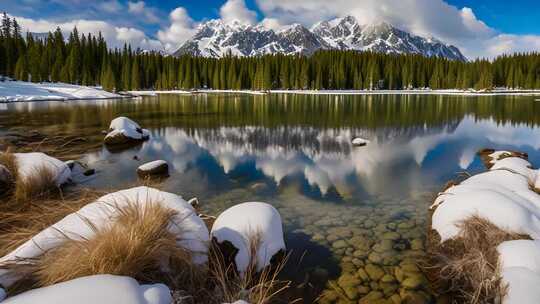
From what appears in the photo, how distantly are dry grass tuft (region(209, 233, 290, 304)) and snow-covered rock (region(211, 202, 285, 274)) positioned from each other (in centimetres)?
8

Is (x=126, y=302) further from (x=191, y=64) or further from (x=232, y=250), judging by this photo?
(x=191, y=64)

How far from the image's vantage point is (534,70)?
4828 inches

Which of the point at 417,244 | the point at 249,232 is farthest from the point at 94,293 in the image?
the point at 417,244

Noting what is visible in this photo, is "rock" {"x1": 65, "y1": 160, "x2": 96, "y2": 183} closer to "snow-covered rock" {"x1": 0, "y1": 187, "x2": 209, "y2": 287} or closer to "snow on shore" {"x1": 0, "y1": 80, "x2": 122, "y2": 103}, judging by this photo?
"snow-covered rock" {"x1": 0, "y1": 187, "x2": 209, "y2": 287}

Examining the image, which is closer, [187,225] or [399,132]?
[187,225]

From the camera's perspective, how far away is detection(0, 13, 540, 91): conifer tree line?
351 feet

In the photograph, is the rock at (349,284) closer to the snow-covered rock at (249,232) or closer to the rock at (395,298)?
the rock at (395,298)

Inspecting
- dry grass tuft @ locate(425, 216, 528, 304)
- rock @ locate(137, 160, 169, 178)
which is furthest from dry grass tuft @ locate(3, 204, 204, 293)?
rock @ locate(137, 160, 169, 178)

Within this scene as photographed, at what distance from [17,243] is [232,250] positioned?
3287 mm

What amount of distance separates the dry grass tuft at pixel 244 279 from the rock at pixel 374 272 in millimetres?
1727

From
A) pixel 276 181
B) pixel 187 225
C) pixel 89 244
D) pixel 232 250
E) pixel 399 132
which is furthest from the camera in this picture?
pixel 399 132

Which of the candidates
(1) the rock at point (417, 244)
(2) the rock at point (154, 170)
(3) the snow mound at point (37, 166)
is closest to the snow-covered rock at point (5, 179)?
(3) the snow mound at point (37, 166)

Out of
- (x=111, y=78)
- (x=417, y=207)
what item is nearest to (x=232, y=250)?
(x=417, y=207)

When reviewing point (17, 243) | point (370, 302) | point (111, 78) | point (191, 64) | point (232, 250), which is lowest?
point (370, 302)
